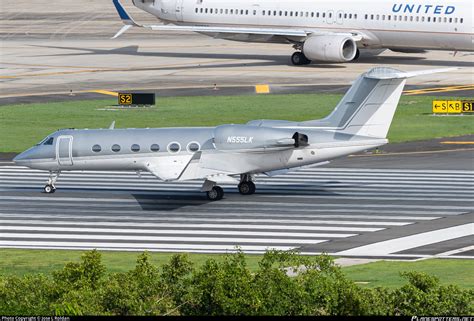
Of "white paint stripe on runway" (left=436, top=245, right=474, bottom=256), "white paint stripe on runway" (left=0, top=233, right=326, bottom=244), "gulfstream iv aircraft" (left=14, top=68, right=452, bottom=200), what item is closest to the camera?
"white paint stripe on runway" (left=436, top=245, right=474, bottom=256)

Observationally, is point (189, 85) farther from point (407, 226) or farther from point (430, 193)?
point (407, 226)

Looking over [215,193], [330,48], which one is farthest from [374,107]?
[330,48]

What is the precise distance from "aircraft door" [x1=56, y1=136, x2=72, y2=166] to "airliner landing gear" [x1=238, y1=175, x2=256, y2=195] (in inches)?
256

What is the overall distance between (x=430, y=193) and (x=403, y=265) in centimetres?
1334

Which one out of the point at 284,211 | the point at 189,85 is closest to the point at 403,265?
the point at 284,211

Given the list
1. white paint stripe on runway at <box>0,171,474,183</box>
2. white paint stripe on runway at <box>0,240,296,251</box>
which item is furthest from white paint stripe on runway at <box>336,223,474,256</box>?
white paint stripe on runway at <box>0,171,474,183</box>

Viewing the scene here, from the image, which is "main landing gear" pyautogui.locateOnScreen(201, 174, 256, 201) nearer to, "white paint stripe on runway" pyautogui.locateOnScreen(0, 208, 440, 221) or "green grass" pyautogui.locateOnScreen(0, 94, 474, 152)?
"white paint stripe on runway" pyautogui.locateOnScreen(0, 208, 440, 221)

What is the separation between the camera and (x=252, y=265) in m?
33.8

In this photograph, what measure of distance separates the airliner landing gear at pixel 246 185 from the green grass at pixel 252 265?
33.8 feet

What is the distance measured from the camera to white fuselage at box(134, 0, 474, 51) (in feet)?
262

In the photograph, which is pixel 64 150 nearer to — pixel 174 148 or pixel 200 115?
pixel 174 148

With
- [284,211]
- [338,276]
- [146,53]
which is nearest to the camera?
[338,276]

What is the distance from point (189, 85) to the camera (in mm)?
78500

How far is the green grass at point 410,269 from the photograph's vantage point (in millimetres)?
30641
